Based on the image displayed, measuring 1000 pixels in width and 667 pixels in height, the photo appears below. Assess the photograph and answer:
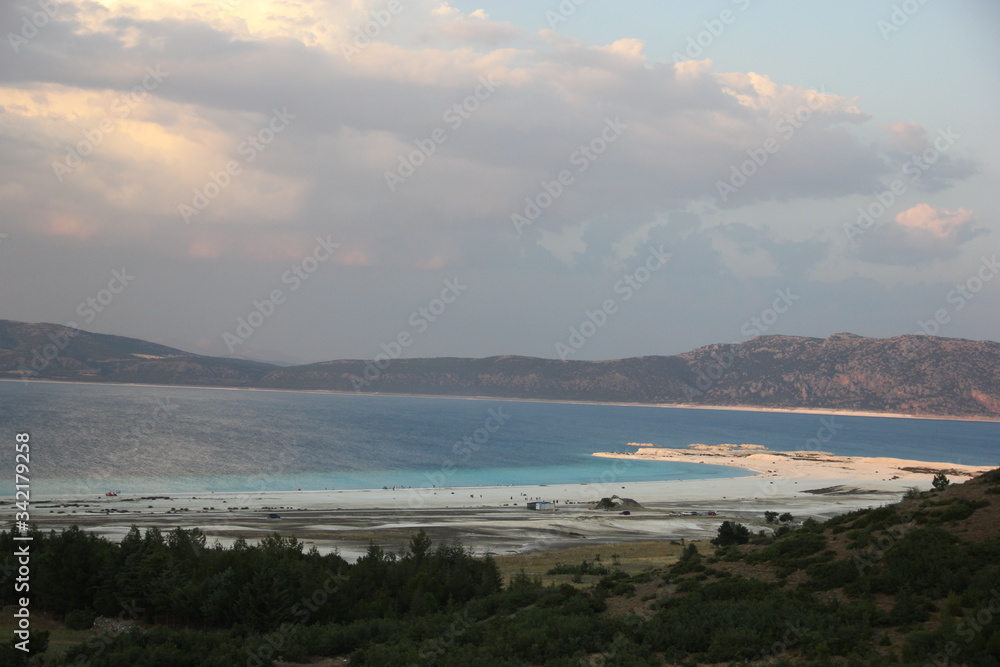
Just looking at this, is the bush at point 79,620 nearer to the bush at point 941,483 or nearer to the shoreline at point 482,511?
the shoreline at point 482,511

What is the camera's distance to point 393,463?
90.3 meters

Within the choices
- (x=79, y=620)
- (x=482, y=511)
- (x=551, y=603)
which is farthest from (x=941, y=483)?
(x=482, y=511)

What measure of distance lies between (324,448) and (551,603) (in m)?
88.2

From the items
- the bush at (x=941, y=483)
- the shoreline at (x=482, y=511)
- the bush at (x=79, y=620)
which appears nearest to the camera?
the bush at (x=79, y=620)

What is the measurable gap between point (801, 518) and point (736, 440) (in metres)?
108

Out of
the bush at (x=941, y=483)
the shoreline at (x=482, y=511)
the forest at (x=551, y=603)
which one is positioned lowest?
the shoreline at (x=482, y=511)

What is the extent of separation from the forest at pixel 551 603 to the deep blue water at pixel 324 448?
160ft

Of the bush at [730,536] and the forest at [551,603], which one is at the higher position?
the forest at [551,603]

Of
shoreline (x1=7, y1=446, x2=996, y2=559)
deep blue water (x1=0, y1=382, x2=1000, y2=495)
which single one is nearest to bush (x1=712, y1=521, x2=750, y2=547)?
shoreline (x1=7, y1=446, x2=996, y2=559)

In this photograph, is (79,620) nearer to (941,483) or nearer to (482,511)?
(941,483)

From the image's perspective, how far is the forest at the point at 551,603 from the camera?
12883mm

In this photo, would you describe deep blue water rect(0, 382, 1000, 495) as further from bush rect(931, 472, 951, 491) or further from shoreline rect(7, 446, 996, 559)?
bush rect(931, 472, 951, 491)

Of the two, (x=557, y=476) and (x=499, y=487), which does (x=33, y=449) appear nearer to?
(x=499, y=487)

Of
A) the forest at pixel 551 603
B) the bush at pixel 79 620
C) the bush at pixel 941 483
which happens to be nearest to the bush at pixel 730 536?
the bush at pixel 941 483
